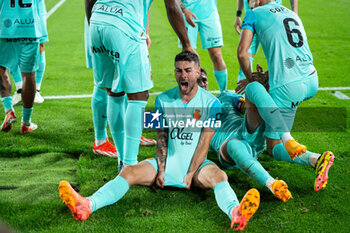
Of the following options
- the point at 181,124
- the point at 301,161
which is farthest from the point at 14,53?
the point at 301,161

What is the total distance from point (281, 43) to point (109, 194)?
1.76 m

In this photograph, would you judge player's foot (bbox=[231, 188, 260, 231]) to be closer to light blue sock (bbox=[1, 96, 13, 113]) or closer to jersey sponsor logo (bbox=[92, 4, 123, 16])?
jersey sponsor logo (bbox=[92, 4, 123, 16])

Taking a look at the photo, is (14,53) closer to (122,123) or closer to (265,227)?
(122,123)

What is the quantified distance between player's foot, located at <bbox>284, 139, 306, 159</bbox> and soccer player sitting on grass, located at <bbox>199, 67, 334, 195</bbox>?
16 centimetres

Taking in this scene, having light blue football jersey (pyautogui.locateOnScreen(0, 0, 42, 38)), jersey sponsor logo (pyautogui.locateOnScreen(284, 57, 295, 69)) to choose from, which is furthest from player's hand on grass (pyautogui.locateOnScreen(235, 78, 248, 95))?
light blue football jersey (pyautogui.locateOnScreen(0, 0, 42, 38))

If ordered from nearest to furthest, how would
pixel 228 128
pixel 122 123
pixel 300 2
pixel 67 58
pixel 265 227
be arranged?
1. pixel 265 227
2. pixel 122 123
3. pixel 228 128
4. pixel 67 58
5. pixel 300 2

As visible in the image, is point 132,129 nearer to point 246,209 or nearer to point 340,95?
point 246,209

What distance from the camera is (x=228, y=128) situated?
3.41 metres

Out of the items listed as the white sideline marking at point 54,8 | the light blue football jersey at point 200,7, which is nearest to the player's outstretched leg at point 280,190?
the light blue football jersey at point 200,7

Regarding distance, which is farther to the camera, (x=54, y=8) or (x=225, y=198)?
(x=54, y=8)

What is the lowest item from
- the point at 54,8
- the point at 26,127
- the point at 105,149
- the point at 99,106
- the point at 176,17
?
the point at 54,8

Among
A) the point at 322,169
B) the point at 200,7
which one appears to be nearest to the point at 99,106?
the point at 322,169

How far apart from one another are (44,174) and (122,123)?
750 mm

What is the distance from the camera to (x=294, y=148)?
279 cm
